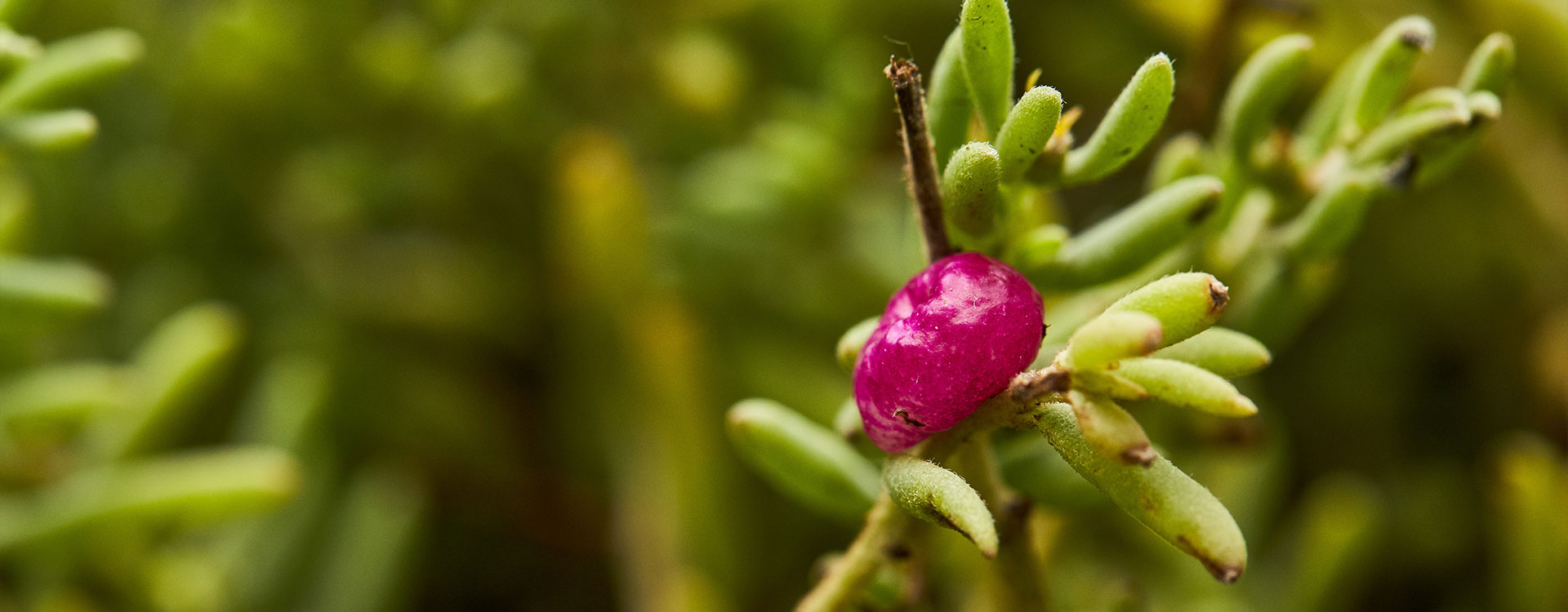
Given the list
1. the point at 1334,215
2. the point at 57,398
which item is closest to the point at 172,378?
the point at 57,398

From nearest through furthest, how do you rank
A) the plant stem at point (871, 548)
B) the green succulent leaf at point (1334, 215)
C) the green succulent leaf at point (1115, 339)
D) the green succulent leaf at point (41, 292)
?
the green succulent leaf at point (1115, 339) → the plant stem at point (871, 548) → the green succulent leaf at point (1334, 215) → the green succulent leaf at point (41, 292)

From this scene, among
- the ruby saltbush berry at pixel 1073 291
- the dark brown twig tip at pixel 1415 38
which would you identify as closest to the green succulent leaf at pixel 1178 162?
the ruby saltbush berry at pixel 1073 291

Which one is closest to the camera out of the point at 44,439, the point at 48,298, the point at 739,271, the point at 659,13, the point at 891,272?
the point at 48,298

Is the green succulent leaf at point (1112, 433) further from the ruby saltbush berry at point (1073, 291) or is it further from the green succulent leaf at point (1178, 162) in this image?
the green succulent leaf at point (1178, 162)

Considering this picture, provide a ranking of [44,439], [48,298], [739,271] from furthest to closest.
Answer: [739,271], [44,439], [48,298]

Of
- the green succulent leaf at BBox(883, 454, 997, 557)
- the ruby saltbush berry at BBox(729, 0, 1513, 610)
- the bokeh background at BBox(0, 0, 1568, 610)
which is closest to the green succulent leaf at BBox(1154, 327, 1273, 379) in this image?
the ruby saltbush berry at BBox(729, 0, 1513, 610)

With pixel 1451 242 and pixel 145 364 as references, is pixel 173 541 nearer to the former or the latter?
pixel 145 364

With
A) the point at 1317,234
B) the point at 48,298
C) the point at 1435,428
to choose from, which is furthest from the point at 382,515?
the point at 1435,428
